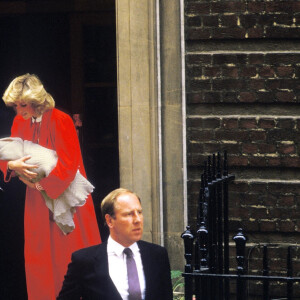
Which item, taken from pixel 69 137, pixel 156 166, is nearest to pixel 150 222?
pixel 156 166

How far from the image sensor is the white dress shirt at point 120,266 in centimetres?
447

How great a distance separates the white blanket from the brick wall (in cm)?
103

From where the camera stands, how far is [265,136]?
6.85m

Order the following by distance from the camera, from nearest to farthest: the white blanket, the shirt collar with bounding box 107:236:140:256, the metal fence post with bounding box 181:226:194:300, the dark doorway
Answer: the metal fence post with bounding box 181:226:194:300
the shirt collar with bounding box 107:236:140:256
the white blanket
the dark doorway

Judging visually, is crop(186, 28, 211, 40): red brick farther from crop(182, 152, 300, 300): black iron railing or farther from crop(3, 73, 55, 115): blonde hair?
crop(3, 73, 55, 115): blonde hair

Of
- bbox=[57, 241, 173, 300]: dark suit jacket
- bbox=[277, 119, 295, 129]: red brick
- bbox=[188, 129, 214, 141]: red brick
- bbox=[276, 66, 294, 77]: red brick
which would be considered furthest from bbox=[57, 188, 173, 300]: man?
bbox=[276, 66, 294, 77]: red brick

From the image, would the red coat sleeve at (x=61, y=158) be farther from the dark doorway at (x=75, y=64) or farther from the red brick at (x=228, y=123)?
the red brick at (x=228, y=123)

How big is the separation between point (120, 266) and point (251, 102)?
2.75 m

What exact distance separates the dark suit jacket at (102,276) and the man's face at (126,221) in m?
0.08

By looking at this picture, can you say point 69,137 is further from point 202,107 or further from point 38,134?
point 202,107

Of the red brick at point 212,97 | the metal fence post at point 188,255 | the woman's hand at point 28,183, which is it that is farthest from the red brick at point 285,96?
the metal fence post at point 188,255

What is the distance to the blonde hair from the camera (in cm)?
705

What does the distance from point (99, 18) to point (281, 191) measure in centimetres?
221

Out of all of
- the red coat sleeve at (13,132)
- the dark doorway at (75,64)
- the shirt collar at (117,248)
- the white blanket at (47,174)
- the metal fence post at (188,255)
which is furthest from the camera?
the dark doorway at (75,64)
